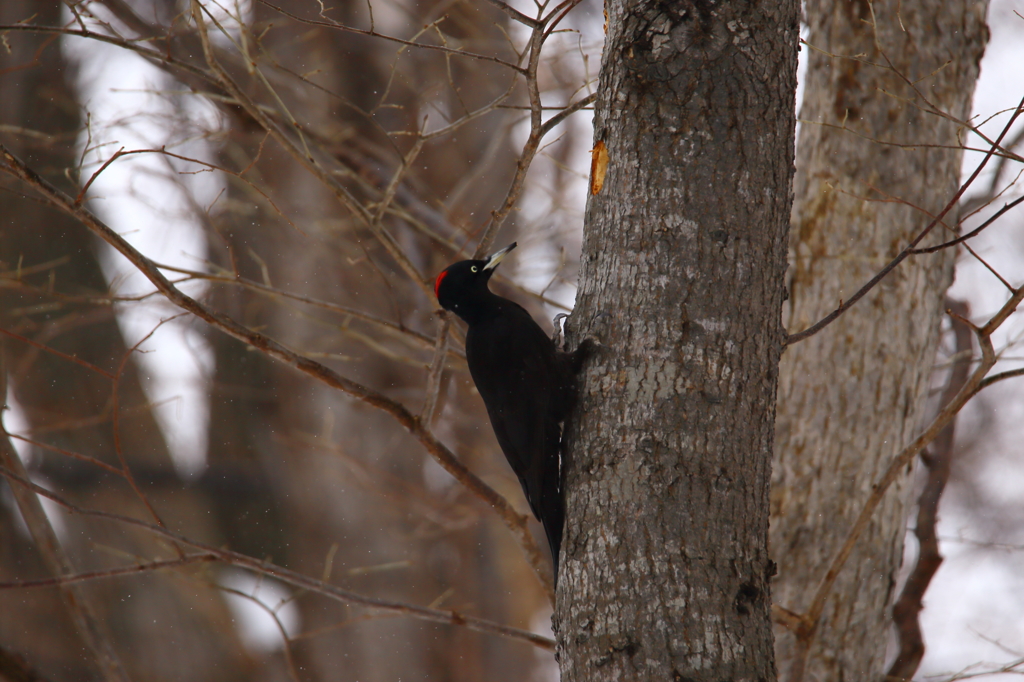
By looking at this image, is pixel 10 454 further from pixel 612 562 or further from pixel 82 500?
pixel 82 500

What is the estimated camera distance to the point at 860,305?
3.63 m

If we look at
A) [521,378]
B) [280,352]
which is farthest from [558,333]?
[280,352]

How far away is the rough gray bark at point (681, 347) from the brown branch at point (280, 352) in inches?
24.2

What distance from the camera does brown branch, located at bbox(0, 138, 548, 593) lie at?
2352mm

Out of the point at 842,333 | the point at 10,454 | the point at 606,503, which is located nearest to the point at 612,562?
the point at 606,503

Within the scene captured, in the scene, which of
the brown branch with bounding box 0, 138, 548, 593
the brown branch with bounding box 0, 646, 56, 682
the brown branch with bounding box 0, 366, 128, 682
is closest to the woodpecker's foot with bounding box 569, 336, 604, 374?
the brown branch with bounding box 0, 138, 548, 593

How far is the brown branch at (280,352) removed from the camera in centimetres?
235

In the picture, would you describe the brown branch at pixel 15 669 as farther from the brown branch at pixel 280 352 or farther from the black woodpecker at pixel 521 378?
the black woodpecker at pixel 521 378

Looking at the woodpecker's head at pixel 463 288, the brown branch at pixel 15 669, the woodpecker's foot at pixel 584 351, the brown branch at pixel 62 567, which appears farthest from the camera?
the woodpecker's head at pixel 463 288

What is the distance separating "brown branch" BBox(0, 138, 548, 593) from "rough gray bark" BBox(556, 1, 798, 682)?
61 centimetres

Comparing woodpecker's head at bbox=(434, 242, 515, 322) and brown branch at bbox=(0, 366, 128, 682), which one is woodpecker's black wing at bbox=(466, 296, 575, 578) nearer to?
woodpecker's head at bbox=(434, 242, 515, 322)

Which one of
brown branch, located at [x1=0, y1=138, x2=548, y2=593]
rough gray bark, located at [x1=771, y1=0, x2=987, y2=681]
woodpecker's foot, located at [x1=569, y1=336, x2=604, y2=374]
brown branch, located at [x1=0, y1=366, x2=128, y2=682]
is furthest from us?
rough gray bark, located at [x1=771, y1=0, x2=987, y2=681]

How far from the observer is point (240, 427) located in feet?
29.7

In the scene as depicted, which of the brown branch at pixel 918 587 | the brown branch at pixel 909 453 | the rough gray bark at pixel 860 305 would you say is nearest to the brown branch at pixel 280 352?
the brown branch at pixel 909 453
